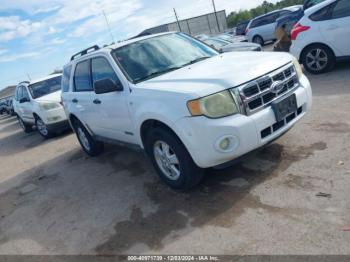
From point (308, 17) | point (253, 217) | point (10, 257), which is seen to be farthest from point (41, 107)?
point (253, 217)

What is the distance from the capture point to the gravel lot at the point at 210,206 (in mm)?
3143

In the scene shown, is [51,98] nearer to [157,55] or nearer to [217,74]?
[157,55]

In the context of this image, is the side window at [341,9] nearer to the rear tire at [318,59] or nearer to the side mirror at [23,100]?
the rear tire at [318,59]

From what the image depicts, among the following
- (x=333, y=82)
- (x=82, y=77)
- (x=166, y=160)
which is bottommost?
(x=333, y=82)

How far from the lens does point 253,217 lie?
343 cm

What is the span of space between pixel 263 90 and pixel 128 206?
6.96ft

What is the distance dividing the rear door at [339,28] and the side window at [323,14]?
2.6 inches

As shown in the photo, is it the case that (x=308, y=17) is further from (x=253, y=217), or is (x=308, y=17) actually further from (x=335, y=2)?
(x=253, y=217)

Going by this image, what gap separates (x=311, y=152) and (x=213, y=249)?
A: 6.75 feet

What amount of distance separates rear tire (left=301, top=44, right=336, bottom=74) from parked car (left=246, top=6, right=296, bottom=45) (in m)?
12.7

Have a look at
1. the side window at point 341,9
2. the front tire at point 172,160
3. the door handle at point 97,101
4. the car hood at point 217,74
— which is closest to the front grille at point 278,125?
the car hood at point 217,74

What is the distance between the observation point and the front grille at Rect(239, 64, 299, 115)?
3.63 m

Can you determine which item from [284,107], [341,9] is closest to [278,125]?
[284,107]

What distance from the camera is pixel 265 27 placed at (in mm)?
20922
